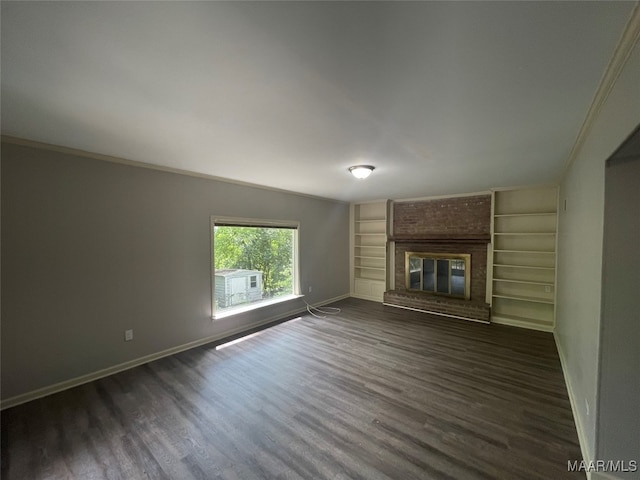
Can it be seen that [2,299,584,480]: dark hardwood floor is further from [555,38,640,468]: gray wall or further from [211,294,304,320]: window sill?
[211,294,304,320]: window sill

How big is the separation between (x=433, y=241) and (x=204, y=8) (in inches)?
213

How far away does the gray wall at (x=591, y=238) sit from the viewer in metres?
1.24

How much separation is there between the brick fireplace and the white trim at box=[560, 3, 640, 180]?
3.17 meters

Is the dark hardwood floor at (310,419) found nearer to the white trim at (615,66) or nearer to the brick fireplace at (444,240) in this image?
the brick fireplace at (444,240)

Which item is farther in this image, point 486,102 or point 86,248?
point 86,248

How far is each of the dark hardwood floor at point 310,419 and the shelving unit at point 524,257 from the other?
1188 millimetres

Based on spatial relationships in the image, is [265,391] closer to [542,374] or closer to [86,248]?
[86,248]

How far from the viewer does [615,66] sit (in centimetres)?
129

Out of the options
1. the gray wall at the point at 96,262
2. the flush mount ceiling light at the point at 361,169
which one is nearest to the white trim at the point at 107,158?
the gray wall at the point at 96,262

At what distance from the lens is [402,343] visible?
12.4ft

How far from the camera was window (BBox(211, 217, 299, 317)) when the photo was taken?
4078mm

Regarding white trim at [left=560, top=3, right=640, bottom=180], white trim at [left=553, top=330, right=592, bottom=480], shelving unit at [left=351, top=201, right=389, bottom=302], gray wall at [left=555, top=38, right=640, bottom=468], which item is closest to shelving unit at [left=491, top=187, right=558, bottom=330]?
white trim at [left=553, top=330, right=592, bottom=480]

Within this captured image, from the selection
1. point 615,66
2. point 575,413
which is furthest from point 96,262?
point 575,413

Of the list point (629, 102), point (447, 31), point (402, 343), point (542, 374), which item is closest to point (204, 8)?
point (447, 31)
